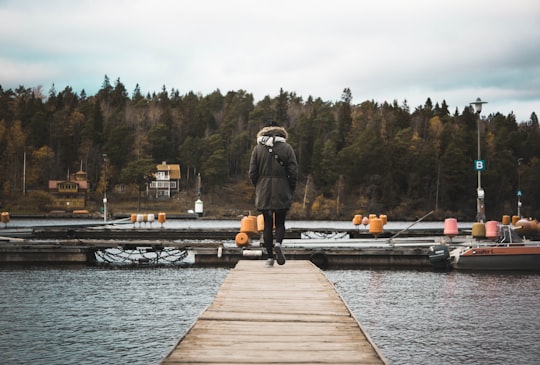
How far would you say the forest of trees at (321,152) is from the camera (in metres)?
137

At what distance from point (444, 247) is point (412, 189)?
116527mm

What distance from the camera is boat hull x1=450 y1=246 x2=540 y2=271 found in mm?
26594

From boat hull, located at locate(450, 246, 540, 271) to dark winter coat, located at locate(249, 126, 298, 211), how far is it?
699 inches

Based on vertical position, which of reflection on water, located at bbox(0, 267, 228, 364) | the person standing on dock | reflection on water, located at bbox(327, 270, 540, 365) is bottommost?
reflection on water, located at bbox(327, 270, 540, 365)

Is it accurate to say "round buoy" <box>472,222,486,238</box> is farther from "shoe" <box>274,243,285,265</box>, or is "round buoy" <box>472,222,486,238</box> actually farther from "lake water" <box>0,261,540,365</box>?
"shoe" <box>274,243,285,265</box>

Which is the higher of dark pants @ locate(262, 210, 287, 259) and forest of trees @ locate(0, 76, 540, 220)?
forest of trees @ locate(0, 76, 540, 220)

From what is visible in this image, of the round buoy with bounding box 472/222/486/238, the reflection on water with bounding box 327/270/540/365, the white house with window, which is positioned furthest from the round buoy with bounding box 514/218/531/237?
the white house with window

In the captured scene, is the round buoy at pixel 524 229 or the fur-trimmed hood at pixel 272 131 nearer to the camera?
the fur-trimmed hood at pixel 272 131

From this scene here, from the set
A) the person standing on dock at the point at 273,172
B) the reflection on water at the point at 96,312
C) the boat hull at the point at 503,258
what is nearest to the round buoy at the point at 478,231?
the boat hull at the point at 503,258

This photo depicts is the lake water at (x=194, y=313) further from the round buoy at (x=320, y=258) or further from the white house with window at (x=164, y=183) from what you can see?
the white house with window at (x=164, y=183)

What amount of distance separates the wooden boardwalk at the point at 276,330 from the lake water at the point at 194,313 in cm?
116

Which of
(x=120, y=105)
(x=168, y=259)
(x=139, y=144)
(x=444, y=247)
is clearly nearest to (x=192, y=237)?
(x=168, y=259)

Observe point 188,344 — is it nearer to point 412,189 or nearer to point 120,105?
point 412,189

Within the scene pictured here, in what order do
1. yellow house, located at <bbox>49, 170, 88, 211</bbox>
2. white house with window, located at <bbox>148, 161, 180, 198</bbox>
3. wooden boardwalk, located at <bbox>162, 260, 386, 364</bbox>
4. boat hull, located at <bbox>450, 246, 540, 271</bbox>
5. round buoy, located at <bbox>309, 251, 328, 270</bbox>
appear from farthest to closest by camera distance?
white house with window, located at <bbox>148, 161, 180, 198</bbox>, yellow house, located at <bbox>49, 170, 88, 211</bbox>, round buoy, located at <bbox>309, 251, 328, 270</bbox>, boat hull, located at <bbox>450, 246, 540, 271</bbox>, wooden boardwalk, located at <bbox>162, 260, 386, 364</bbox>
